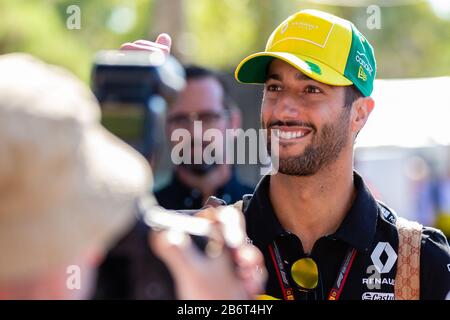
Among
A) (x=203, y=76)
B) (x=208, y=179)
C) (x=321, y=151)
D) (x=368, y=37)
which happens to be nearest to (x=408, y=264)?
(x=321, y=151)

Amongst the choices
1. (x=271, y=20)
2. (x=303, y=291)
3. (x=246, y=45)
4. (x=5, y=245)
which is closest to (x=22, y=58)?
(x=5, y=245)

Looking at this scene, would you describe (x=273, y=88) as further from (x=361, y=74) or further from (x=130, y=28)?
(x=130, y=28)

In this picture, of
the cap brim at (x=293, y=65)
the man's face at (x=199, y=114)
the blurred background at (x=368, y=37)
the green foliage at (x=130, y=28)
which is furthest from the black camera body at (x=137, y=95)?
the green foliage at (x=130, y=28)

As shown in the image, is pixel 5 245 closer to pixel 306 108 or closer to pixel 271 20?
pixel 306 108

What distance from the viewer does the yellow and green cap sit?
3658 millimetres

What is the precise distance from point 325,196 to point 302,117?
339 millimetres

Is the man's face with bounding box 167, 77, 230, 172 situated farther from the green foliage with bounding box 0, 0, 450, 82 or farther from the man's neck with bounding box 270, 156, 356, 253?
the green foliage with bounding box 0, 0, 450, 82

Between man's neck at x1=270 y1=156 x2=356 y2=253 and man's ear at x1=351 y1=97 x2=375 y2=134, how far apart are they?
226 millimetres

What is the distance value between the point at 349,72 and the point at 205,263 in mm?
1947

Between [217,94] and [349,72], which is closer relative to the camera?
[349,72]

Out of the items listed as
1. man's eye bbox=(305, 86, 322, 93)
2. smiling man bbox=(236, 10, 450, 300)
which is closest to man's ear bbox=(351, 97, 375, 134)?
smiling man bbox=(236, 10, 450, 300)

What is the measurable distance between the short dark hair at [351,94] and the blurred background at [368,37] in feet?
4.15

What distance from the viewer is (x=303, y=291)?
10.8 feet

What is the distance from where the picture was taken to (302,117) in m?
3.66
